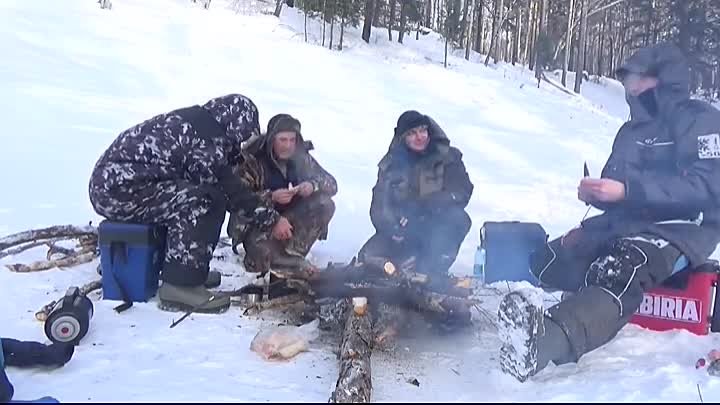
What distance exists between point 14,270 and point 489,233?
2.86m

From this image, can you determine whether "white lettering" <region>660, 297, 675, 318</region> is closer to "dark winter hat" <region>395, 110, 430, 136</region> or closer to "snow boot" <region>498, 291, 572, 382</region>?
"snow boot" <region>498, 291, 572, 382</region>

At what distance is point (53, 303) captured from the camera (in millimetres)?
3709

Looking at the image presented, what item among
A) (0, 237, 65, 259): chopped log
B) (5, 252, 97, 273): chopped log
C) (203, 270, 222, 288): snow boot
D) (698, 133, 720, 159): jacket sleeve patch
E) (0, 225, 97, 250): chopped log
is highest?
(698, 133, 720, 159): jacket sleeve patch

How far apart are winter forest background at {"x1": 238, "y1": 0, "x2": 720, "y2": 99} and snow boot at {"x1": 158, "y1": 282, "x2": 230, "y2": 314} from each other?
1792 centimetres

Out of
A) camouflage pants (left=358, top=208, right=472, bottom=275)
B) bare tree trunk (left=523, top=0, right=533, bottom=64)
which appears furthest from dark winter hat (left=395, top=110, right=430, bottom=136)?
bare tree trunk (left=523, top=0, right=533, bottom=64)

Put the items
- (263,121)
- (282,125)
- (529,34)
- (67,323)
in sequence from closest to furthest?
(67,323) < (282,125) < (263,121) < (529,34)

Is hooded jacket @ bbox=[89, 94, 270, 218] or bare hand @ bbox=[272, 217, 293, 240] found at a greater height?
hooded jacket @ bbox=[89, 94, 270, 218]

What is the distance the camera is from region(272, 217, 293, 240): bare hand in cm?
426

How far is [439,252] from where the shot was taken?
471 centimetres

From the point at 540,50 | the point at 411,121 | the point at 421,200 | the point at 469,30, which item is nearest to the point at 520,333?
the point at 421,200

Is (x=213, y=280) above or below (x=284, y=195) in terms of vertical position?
below

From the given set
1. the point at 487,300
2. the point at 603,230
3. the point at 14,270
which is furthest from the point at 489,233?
the point at 14,270

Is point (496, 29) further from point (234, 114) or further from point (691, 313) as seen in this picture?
point (691, 313)

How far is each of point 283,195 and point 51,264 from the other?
1.46m
